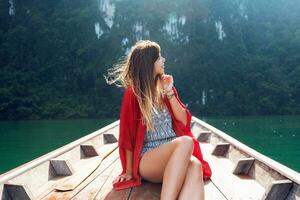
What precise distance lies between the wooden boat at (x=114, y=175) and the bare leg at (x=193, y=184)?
0.33 meters

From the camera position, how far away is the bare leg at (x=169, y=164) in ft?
8.01

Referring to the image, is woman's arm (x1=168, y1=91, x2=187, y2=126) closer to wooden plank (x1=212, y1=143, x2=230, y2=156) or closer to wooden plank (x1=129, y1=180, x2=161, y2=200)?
wooden plank (x1=129, y1=180, x2=161, y2=200)

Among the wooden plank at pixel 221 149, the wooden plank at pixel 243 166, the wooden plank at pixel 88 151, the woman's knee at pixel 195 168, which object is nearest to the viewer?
the woman's knee at pixel 195 168

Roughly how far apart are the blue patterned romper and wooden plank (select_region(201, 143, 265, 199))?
584 millimetres

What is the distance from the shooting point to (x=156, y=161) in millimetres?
2791

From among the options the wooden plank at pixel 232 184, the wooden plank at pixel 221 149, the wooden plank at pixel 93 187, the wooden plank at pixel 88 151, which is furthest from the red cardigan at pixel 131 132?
the wooden plank at pixel 88 151

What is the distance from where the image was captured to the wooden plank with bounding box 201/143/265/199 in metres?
2.90

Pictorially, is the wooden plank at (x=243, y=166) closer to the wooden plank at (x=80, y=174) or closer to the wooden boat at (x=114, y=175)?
the wooden boat at (x=114, y=175)

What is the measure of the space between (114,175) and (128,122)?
0.84 metres

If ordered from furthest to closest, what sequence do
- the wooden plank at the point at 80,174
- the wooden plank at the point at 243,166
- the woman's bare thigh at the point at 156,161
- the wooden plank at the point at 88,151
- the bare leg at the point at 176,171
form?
1. the wooden plank at the point at 88,151
2. the wooden plank at the point at 243,166
3. the wooden plank at the point at 80,174
4. the woman's bare thigh at the point at 156,161
5. the bare leg at the point at 176,171

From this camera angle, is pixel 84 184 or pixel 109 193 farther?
pixel 84 184

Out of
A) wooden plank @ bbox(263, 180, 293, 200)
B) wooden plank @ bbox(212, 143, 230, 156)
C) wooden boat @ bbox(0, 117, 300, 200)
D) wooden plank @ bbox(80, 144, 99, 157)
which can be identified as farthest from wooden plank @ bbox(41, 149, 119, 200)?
wooden plank @ bbox(263, 180, 293, 200)

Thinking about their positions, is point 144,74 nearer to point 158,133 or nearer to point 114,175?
point 158,133

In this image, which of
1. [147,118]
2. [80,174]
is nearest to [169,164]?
[147,118]
